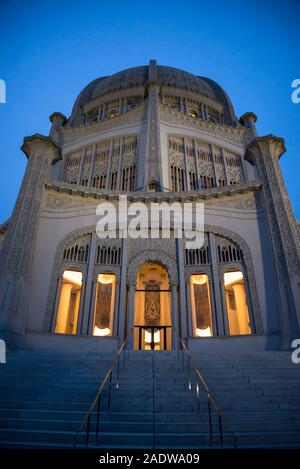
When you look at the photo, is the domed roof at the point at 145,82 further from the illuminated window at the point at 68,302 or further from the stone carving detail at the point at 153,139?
the illuminated window at the point at 68,302

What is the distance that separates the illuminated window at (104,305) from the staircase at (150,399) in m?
4.65

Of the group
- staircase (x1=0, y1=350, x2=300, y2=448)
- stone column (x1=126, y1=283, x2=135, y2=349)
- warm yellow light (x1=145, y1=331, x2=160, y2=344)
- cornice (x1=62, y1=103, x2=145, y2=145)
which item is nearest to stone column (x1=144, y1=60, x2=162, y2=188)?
cornice (x1=62, y1=103, x2=145, y2=145)

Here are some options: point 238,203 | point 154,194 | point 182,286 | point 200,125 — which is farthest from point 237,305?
point 200,125

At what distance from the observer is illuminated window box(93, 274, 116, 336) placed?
13.6m

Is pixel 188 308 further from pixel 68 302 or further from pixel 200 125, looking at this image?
pixel 200 125

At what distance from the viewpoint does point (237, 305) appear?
1656 centimetres

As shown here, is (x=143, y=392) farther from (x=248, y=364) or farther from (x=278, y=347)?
(x=278, y=347)

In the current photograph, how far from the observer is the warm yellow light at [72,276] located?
14859 millimetres

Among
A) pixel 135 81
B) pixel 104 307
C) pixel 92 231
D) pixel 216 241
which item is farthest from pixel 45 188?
pixel 135 81

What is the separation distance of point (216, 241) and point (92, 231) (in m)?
6.13

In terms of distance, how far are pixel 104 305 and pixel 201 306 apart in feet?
15.0

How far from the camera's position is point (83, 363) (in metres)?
8.10
